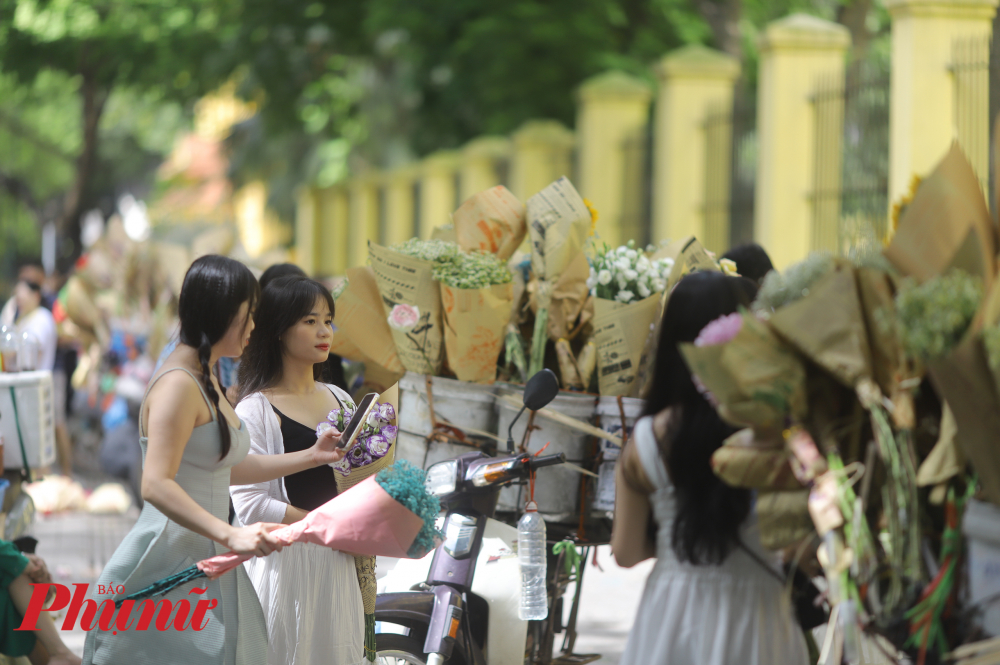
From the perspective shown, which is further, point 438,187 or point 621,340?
point 438,187

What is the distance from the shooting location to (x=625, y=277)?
3.84 meters

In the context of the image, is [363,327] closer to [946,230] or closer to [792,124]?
[946,230]

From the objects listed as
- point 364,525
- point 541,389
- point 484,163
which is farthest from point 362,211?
point 364,525

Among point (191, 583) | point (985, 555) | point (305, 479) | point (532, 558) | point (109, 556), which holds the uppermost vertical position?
point (985, 555)

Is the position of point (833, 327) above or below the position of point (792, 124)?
below

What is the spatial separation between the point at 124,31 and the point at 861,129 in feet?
37.5

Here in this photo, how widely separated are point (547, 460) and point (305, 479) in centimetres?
76

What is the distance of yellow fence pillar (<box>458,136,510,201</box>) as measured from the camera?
14.1 metres

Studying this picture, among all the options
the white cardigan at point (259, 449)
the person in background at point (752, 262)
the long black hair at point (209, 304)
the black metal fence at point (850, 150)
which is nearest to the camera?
the long black hair at point (209, 304)

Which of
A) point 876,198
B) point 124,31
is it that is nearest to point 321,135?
point 124,31

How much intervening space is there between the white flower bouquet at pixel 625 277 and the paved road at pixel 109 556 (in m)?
2.10

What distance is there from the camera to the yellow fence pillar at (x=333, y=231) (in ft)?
73.9

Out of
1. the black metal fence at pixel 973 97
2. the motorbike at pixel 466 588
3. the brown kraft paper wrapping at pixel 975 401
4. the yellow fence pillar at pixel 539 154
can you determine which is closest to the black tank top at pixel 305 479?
the motorbike at pixel 466 588

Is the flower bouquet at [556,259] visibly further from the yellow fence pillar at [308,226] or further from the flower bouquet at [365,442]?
the yellow fence pillar at [308,226]
